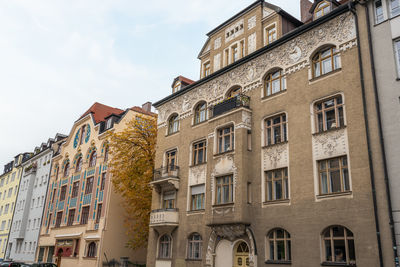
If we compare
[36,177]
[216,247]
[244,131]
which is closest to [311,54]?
[244,131]

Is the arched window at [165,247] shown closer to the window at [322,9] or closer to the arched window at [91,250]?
the arched window at [91,250]

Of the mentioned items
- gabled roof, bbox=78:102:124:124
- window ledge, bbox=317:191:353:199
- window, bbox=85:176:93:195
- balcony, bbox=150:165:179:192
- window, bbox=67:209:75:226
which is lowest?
window ledge, bbox=317:191:353:199

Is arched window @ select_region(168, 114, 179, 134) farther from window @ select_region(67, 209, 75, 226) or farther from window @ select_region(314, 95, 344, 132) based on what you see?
window @ select_region(67, 209, 75, 226)

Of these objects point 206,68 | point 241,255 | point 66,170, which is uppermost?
point 206,68

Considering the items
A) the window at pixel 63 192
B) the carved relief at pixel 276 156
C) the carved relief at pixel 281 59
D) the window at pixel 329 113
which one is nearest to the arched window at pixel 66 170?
the window at pixel 63 192

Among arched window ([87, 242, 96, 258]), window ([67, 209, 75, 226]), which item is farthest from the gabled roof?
arched window ([87, 242, 96, 258])

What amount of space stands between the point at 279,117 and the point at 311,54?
4.01m

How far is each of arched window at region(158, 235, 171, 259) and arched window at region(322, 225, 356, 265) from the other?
41.9ft

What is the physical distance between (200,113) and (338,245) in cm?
1459

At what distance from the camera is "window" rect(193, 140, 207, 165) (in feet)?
88.1

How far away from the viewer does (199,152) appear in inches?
1080

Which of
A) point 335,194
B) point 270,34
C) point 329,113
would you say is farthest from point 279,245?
point 270,34

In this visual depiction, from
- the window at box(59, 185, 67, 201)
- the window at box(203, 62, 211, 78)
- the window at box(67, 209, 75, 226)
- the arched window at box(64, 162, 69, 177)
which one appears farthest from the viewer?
the arched window at box(64, 162, 69, 177)

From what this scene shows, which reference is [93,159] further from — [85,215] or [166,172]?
[166,172]
